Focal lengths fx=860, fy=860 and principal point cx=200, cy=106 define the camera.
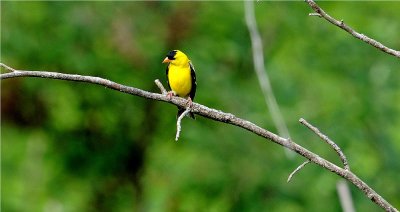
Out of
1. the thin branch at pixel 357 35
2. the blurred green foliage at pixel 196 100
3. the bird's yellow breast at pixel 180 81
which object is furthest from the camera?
the blurred green foliage at pixel 196 100

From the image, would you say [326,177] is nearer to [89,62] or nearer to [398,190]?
[398,190]

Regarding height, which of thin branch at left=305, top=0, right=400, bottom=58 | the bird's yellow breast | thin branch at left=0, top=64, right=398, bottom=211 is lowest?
thin branch at left=0, top=64, right=398, bottom=211

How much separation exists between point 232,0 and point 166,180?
7.44 ft

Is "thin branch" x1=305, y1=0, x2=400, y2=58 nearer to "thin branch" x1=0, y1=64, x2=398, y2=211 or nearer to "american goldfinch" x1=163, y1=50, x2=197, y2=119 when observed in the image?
"thin branch" x1=0, y1=64, x2=398, y2=211

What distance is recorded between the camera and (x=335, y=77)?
9.69 metres

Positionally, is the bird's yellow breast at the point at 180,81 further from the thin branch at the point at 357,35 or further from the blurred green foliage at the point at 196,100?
the thin branch at the point at 357,35

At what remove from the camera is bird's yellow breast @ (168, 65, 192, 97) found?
5.64 m

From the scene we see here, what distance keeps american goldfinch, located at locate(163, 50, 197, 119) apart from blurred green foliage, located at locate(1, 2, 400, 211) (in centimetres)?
300

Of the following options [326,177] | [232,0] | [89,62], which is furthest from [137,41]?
[326,177]

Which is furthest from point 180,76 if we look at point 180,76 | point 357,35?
point 357,35

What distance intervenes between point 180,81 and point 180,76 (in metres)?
0.05

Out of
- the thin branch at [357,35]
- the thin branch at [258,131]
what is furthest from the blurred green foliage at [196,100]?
the thin branch at [357,35]

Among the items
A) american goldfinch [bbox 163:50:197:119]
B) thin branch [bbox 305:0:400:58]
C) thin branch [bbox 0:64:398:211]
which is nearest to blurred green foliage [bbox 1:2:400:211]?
american goldfinch [bbox 163:50:197:119]

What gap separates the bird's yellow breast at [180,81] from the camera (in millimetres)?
5641
